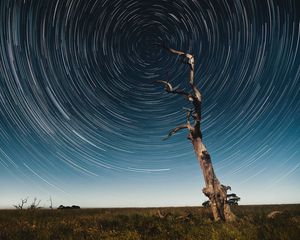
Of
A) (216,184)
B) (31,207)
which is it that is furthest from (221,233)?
(31,207)

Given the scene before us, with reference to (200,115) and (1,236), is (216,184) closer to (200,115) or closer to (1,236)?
(200,115)

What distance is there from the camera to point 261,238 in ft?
19.7

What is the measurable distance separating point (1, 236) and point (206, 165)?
8.29 meters

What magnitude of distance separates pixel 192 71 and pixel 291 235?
981cm

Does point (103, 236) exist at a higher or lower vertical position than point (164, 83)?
→ lower

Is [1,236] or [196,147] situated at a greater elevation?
[196,147]

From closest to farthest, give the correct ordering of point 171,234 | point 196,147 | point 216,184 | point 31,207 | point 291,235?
point 291,235, point 171,234, point 216,184, point 196,147, point 31,207

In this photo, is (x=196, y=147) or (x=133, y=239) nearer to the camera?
(x=133, y=239)

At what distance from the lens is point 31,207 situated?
756 inches

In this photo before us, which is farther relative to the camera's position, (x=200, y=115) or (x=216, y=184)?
(x=200, y=115)

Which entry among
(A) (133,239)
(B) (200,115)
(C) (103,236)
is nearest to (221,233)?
(A) (133,239)

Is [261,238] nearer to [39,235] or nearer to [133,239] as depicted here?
[133,239]

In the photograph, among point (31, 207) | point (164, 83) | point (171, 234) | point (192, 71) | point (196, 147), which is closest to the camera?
point (171, 234)

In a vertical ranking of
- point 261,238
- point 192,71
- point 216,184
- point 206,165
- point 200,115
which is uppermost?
point 192,71
